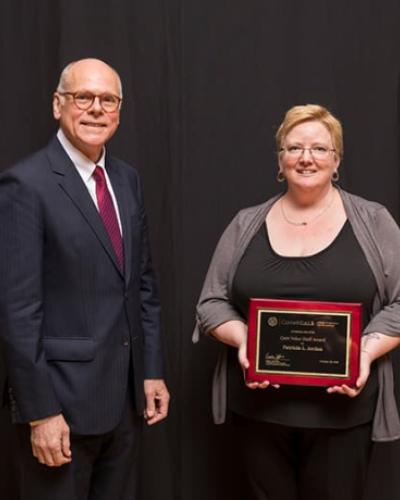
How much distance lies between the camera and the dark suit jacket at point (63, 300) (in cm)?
159

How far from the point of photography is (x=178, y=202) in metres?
2.39

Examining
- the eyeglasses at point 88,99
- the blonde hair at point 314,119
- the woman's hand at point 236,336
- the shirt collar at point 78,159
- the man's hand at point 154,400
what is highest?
the eyeglasses at point 88,99

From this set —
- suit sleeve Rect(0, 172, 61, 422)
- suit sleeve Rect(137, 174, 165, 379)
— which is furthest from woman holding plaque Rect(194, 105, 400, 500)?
suit sleeve Rect(0, 172, 61, 422)

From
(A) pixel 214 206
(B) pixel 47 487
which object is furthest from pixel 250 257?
(B) pixel 47 487

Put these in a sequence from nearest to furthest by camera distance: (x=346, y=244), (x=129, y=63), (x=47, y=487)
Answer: (x=47, y=487) < (x=346, y=244) < (x=129, y=63)

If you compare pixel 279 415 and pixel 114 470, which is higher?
pixel 279 415

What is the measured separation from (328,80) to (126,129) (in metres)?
0.63

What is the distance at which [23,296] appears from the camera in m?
1.59

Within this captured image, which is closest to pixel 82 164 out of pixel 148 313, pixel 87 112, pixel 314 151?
pixel 87 112

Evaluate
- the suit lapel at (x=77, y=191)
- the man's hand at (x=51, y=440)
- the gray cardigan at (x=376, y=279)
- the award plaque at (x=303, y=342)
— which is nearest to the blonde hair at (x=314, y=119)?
the gray cardigan at (x=376, y=279)

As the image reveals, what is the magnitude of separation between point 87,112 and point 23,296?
0.43 m

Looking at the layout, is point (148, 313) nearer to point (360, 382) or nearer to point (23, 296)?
point (23, 296)

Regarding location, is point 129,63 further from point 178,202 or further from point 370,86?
point 370,86

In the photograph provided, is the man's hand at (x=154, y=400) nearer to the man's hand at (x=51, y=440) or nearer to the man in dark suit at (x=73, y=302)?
the man in dark suit at (x=73, y=302)
